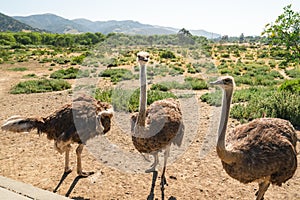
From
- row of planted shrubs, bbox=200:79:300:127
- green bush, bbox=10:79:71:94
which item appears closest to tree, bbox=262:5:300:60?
row of planted shrubs, bbox=200:79:300:127

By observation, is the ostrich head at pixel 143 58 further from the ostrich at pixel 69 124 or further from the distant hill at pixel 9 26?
the distant hill at pixel 9 26

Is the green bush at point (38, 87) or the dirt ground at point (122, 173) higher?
the dirt ground at point (122, 173)

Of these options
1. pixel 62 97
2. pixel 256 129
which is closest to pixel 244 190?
pixel 256 129

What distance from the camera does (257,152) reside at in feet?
10.9

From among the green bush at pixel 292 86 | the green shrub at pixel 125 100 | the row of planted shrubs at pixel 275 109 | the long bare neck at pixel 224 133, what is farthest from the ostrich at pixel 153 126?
the green bush at pixel 292 86

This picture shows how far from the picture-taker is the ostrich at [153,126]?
4.06 meters

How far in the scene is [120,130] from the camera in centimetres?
655

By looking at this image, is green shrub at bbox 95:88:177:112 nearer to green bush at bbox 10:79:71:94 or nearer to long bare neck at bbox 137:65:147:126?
green bush at bbox 10:79:71:94

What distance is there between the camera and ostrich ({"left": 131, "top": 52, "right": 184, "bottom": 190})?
406cm

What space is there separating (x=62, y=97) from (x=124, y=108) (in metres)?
2.93

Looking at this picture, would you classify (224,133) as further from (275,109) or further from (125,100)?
(125,100)

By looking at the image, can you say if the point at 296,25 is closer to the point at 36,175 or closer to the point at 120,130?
the point at 120,130

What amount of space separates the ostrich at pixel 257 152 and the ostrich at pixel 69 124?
1768mm

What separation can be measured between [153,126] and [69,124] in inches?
44.9
